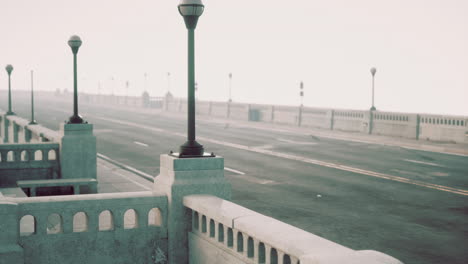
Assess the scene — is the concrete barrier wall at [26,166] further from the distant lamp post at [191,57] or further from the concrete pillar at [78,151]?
the distant lamp post at [191,57]

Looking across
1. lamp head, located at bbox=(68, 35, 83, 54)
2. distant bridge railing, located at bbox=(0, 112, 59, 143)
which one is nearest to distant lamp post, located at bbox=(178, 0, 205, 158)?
distant bridge railing, located at bbox=(0, 112, 59, 143)

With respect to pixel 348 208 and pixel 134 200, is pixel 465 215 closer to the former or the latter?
pixel 348 208

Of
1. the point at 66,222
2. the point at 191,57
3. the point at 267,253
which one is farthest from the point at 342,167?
the point at 267,253

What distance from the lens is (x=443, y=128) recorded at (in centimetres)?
3388

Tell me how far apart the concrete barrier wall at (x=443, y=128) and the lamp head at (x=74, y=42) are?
73.5 feet

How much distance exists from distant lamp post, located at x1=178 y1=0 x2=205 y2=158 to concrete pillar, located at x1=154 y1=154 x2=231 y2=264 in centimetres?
21

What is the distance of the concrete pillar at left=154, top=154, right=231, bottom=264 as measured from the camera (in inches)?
361

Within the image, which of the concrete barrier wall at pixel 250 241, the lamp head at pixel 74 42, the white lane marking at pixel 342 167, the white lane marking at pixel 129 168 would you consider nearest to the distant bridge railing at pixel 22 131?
the lamp head at pixel 74 42

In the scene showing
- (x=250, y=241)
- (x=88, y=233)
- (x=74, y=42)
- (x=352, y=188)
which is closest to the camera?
(x=250, y=241)

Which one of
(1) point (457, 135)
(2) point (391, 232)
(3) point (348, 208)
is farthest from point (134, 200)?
(1) point (457, 135)

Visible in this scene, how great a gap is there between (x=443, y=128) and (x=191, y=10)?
90.4 feet

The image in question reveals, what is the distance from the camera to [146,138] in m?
36.8

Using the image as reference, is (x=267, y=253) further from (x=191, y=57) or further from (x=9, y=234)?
(x=191, y=57)

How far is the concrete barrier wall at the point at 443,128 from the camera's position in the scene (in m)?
32.7
